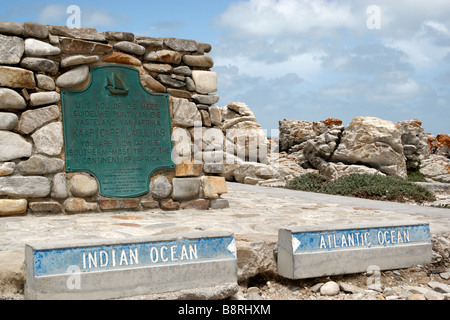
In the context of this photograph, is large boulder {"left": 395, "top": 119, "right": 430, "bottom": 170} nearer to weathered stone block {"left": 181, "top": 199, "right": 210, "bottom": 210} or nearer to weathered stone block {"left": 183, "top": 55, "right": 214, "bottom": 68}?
weathered stone block {"left": 183, "top": 55, "right": 214, "bottom": 68}

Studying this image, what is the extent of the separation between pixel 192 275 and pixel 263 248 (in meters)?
0.65

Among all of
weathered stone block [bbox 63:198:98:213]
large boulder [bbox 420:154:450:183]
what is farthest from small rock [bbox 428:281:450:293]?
large boulder [bbox 420:154:450:183]

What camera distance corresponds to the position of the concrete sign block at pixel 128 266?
2611mm

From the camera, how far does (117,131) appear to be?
490 cm

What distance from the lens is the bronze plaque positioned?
4750 millimetres

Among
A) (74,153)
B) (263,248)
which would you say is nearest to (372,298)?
(263,248)

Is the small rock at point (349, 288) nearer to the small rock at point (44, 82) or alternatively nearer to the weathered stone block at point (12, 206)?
the weathered stone block at point (12, 206)

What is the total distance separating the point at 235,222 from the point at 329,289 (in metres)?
1.26

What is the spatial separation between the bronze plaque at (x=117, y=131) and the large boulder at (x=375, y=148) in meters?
6.49

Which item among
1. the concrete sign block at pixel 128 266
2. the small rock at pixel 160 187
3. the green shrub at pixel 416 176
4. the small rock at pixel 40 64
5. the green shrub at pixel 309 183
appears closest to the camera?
the concrete sign block at pixel 128 266

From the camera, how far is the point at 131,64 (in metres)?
4.97

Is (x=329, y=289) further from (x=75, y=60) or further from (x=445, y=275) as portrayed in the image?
(x=75, y=60)

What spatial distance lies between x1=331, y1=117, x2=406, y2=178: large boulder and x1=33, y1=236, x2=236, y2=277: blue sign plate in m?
8.00

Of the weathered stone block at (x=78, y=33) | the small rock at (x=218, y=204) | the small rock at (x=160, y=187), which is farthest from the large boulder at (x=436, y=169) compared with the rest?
the weathered stone block at (x=78, y=33)
